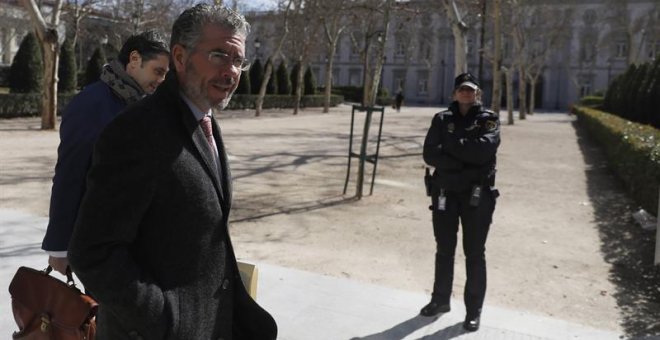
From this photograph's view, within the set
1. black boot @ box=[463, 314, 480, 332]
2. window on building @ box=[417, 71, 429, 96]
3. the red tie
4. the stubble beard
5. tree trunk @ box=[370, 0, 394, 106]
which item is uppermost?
window on building @ box=[417, 71, 429, 96]

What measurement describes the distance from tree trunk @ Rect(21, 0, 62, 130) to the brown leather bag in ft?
54.8

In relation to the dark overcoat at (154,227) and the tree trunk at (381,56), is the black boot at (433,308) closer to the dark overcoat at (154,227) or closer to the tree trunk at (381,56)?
the dark overcoat at (154,227)

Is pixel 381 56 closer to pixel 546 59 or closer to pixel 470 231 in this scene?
pixel 470 231

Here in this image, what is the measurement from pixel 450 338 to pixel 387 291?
1.05m

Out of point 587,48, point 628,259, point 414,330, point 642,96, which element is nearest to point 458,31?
point 642,96

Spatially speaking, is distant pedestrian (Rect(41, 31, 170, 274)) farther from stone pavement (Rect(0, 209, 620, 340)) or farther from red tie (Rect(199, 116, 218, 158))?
stone pavement (Rect(0, 209, 620, 340))

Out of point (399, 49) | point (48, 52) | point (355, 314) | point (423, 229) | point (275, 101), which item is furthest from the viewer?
point (399, 49)

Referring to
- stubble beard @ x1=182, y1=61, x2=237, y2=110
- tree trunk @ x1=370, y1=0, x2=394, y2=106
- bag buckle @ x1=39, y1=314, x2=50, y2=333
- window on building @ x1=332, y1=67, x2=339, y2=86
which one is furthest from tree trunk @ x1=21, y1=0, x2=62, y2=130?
window on building @ x1=332, y1=67, x2=339, y2=86

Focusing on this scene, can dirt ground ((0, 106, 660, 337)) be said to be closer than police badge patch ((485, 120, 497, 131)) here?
No

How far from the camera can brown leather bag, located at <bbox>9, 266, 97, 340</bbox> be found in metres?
2.12

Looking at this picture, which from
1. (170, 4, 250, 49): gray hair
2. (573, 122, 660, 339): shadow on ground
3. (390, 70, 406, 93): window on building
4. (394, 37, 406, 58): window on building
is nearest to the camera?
(170, 4, 250, 49): gray hair

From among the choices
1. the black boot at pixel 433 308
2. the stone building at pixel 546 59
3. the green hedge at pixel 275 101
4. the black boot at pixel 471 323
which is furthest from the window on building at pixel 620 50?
the black boot at pixel 471 323

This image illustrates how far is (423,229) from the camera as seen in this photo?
7941 millimetres

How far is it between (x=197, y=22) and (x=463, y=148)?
288 cm
